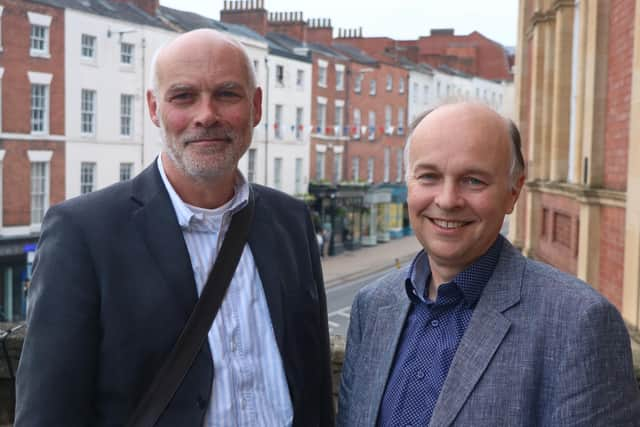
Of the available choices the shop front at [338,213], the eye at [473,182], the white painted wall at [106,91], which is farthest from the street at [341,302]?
the eye at [473,182]

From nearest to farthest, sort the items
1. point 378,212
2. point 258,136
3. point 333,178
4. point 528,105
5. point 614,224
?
point 614,224 < point 528,105 < point 258,136 < point 333,178 < point 378,212

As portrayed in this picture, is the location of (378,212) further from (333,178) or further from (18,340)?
(18,340)

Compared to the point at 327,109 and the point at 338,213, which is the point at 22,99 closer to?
the point at 327,109

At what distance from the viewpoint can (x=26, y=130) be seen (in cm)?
2105

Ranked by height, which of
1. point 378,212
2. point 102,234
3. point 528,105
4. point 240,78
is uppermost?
point 528,105

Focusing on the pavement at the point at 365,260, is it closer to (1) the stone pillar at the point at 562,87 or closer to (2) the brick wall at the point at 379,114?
(2) the brick wall at the point at 379,114

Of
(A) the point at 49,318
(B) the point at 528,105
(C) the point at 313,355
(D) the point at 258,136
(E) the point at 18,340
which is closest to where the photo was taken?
(A) the point at 49,318

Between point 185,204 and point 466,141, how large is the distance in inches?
37.5

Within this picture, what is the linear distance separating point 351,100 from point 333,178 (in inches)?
164

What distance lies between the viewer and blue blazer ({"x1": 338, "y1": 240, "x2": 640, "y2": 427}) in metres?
1.77

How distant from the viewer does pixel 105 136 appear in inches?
923

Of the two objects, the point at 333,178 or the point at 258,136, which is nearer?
the point at 258,136

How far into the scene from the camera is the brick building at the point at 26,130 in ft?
66.8

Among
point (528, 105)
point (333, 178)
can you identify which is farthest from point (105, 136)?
point (333, 178)
